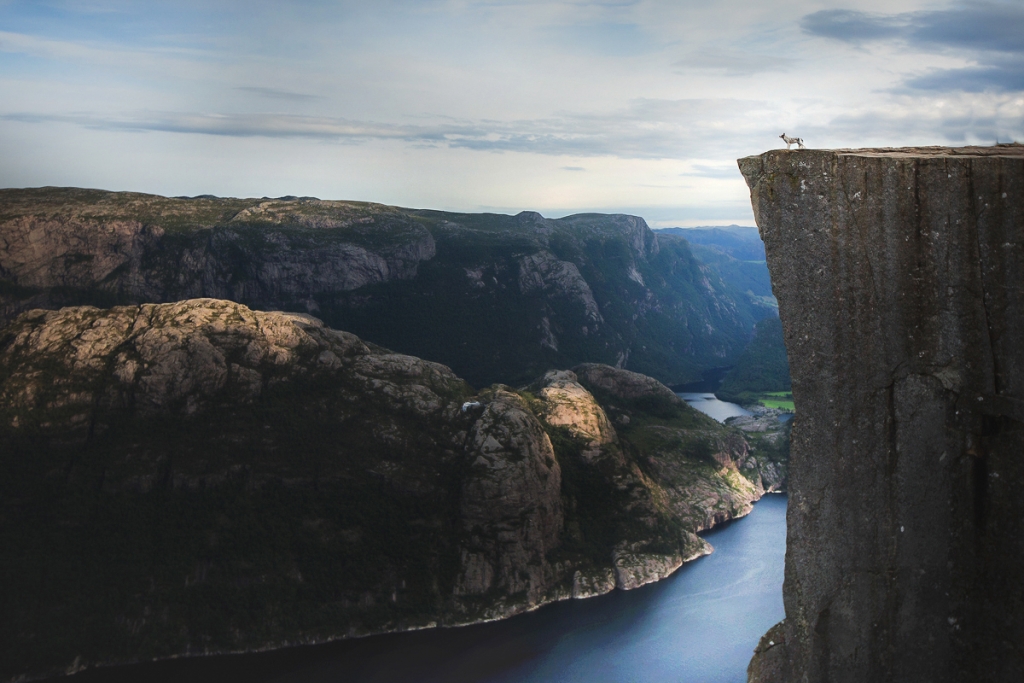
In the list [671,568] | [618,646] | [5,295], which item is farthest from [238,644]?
[5,295]

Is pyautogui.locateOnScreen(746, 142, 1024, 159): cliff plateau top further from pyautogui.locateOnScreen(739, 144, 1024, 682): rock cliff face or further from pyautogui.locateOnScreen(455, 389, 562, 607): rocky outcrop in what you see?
pyautogui.locateOnScreen(455, 389, 562, 607): rocky outcrop

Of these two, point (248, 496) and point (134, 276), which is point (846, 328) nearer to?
point (248, 496)

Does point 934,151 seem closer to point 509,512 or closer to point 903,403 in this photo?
point 903,403

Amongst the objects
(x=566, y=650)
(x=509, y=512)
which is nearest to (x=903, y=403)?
(x=566, y=650)

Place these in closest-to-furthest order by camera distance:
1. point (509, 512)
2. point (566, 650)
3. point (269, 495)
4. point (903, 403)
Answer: point (903, 403) → point (566, 650) → point (269, 495) → point (509, 512)

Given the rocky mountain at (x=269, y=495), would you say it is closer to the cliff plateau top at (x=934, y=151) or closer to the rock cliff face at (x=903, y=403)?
the rock cliff face at (x=903, y=403)

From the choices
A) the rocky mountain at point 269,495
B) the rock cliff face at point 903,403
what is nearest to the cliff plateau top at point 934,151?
the rock cliff face at point 903,403

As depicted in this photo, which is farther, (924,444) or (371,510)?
(371,510)
